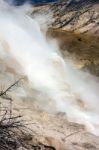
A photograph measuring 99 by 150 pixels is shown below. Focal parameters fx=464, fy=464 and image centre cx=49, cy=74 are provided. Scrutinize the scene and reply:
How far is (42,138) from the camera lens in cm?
647

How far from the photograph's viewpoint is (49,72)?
44.1 ft

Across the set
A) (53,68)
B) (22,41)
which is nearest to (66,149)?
(53,68)

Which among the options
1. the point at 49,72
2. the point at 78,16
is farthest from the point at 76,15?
the point at 49,72

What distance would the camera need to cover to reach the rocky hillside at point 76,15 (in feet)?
69.5

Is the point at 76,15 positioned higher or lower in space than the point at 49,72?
higher

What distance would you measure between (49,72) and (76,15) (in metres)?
8.91

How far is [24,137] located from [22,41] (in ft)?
28.8

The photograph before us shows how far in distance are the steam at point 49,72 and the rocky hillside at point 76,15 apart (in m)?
4.54

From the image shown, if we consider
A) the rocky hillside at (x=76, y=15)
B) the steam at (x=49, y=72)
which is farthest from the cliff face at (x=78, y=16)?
the steam at (x=49, y=72)

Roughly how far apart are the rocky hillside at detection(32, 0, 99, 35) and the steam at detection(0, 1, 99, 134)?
4543 mm

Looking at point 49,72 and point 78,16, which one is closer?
point 49,72

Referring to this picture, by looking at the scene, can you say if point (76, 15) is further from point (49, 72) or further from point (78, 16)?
point (49, 72)

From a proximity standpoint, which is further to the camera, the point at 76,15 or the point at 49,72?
the point at 76,15

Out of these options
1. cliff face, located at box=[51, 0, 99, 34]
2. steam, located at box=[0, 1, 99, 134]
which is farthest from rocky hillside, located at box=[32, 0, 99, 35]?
steam, located at box=[0, 1, 99, 134]
